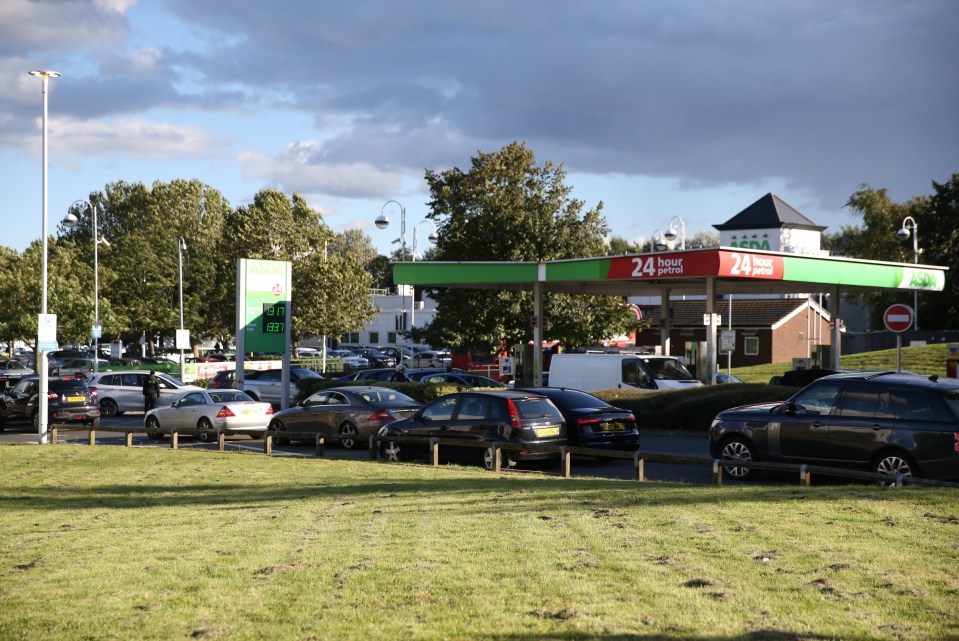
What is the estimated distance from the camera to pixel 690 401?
80.4 feet

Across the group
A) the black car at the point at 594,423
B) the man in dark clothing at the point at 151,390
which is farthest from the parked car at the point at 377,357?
the black car at the point at 594,423

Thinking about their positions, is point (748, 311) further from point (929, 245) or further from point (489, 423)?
point (489, 423)

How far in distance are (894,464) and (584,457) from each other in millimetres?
6137

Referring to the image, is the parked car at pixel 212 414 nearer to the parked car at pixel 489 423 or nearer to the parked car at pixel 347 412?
the parked car at pixel 347 412

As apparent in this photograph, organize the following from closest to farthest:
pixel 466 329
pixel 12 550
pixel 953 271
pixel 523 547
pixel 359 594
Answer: pixel 359 594 → pixel 523 547 → pixel 12 550 → pixel 466 329 → pixel 953 271

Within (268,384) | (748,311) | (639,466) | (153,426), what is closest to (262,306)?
(268,384)

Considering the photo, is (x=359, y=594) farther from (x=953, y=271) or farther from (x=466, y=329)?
(x=953, y=271)

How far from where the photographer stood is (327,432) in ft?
71.8

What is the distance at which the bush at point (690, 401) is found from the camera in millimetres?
23828

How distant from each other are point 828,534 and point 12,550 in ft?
25.4

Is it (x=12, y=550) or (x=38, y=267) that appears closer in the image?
(x=12, y=550)

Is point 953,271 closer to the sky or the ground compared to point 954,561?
closer to the sky

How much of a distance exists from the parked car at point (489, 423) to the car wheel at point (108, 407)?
2056cm

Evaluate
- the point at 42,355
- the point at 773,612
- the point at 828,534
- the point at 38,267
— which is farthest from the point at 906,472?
the point at 38,267
